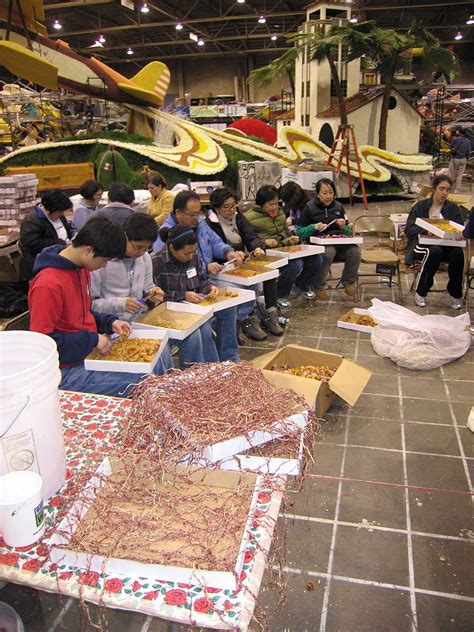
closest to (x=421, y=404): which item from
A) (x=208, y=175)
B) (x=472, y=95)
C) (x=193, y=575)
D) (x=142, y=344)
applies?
(x=142, y=344)

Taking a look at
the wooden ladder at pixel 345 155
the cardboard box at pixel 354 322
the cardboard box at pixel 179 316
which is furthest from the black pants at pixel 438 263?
the wooden ladder at pixel 345 155

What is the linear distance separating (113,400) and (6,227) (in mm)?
5189

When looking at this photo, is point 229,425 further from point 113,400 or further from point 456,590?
point 456,590

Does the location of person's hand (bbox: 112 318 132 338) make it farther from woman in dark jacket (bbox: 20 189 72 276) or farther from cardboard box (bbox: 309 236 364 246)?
cardboard box (bbox: 309 236 364 246)

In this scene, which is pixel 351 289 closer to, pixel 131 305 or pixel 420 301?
pixel 420 301

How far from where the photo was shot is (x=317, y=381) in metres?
3.07

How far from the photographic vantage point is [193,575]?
1188 millimetres

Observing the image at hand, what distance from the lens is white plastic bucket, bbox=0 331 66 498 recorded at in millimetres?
1289

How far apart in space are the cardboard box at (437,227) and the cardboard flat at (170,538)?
4439 millimetres

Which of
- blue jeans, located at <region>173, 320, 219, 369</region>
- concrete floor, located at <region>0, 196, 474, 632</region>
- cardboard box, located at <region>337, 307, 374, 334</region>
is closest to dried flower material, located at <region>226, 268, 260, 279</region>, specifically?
blue jeans, located at <region>173, 320, 219, 369</region>

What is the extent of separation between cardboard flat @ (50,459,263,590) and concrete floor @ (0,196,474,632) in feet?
1.07

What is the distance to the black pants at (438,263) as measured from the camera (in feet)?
17.8

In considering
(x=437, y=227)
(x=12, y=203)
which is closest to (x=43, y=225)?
(x=12, y=203)

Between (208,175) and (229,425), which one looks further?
(208,175)
